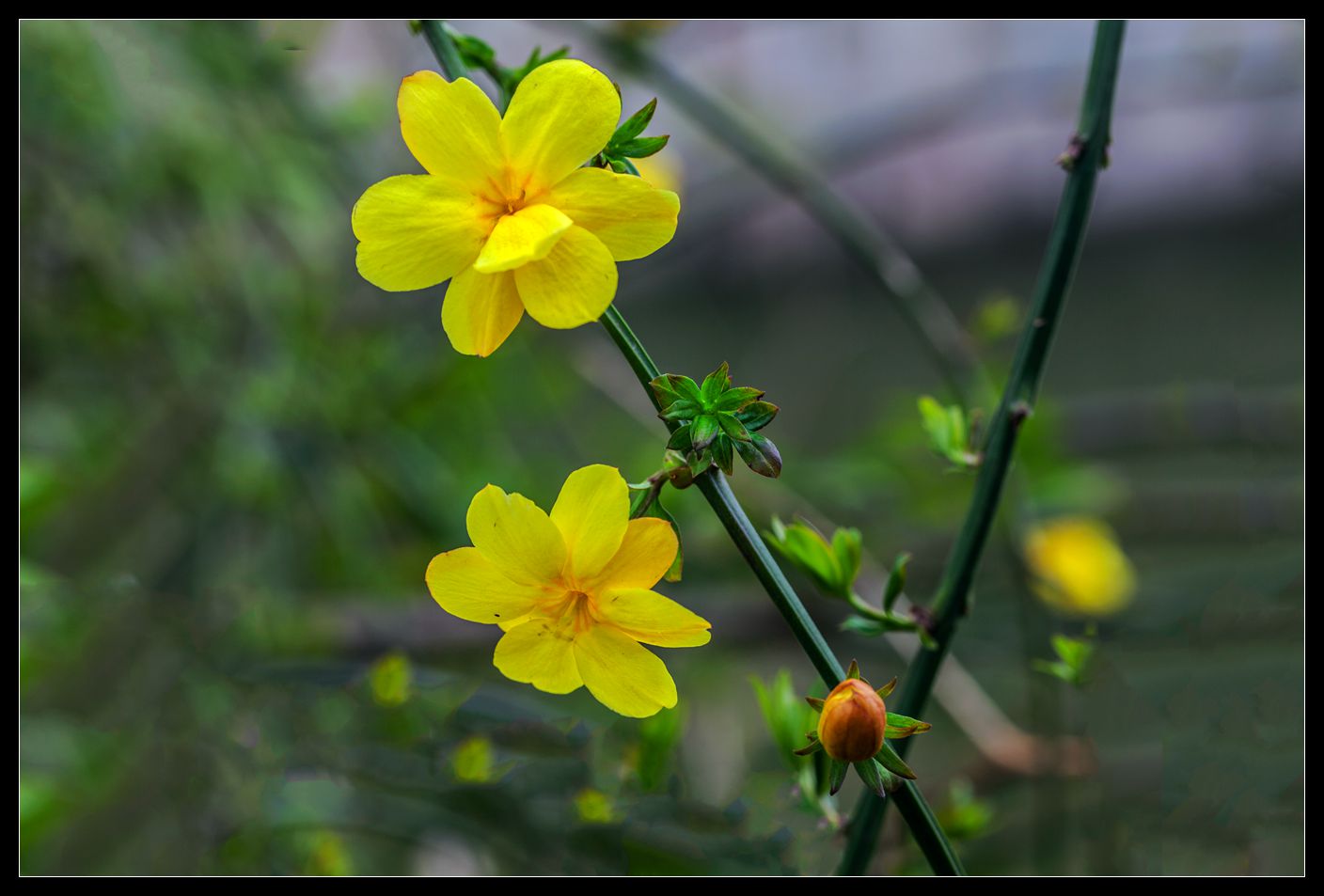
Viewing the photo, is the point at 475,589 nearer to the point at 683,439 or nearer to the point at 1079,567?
the point at 683,439

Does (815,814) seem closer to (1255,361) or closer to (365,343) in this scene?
(365,343)

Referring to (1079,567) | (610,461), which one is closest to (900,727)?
(1079,567)

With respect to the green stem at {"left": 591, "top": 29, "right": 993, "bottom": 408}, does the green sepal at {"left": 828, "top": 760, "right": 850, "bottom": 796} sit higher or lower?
lower

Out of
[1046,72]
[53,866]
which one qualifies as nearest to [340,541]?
[53,866]

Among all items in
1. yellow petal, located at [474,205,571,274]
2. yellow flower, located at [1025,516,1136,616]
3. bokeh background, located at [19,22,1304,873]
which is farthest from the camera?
yellow flower, located at [1025,516,1136,616]

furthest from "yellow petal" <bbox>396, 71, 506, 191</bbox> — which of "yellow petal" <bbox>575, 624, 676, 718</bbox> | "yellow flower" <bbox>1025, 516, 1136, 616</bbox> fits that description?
"yellow flower" <bbox>1025, 516, 1136, 616</bbox>

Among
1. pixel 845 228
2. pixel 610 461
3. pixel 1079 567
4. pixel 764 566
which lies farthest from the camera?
pixel 610 461

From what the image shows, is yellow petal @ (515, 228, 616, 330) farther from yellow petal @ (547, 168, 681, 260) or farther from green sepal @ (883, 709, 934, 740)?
green sepal @ (883, 709, 934, 740)

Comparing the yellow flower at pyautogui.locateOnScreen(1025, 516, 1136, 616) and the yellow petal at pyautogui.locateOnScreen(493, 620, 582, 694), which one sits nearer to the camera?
the yellow petal at pyautogui.locateOnScreen(493, 620, 582, 694)
